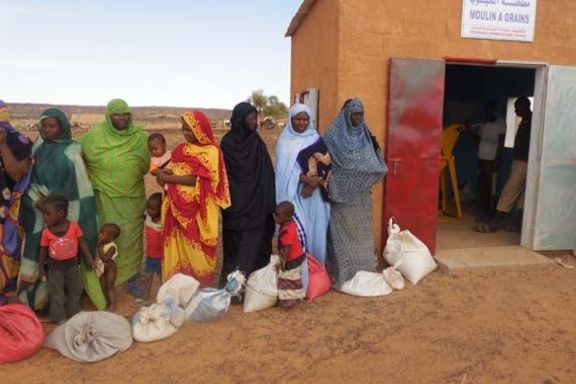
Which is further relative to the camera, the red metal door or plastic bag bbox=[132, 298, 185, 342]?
the red metal door

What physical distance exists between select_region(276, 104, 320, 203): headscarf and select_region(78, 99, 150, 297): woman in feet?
3.78

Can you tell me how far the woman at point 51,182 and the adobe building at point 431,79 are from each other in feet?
8.36

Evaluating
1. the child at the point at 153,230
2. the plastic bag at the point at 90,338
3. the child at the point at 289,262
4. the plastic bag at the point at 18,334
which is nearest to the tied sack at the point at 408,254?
the child at the point at 289,262

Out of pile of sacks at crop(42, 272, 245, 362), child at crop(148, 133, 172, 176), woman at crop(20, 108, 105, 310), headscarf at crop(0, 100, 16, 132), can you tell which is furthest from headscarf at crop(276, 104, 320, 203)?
headscarf at crop(0, 100, 16, 132)

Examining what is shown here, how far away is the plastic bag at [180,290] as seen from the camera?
4.00 m

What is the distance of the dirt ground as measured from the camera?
3.21m

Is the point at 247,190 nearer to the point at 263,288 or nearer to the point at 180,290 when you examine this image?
the point at 263,288

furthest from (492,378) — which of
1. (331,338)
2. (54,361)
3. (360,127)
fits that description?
(54,361)

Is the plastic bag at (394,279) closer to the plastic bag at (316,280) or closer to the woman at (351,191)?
the woman at (351,191)

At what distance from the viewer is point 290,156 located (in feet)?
14.6

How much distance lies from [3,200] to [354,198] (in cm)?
295

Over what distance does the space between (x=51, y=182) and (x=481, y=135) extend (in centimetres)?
602

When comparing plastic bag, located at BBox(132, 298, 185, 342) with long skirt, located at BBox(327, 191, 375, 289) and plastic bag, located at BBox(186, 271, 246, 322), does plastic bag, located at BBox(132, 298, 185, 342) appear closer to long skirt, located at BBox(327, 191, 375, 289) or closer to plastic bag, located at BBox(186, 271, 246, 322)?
plastic bag, located at BBox(186, 271, 246, 322)

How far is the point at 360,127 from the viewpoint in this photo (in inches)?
184
